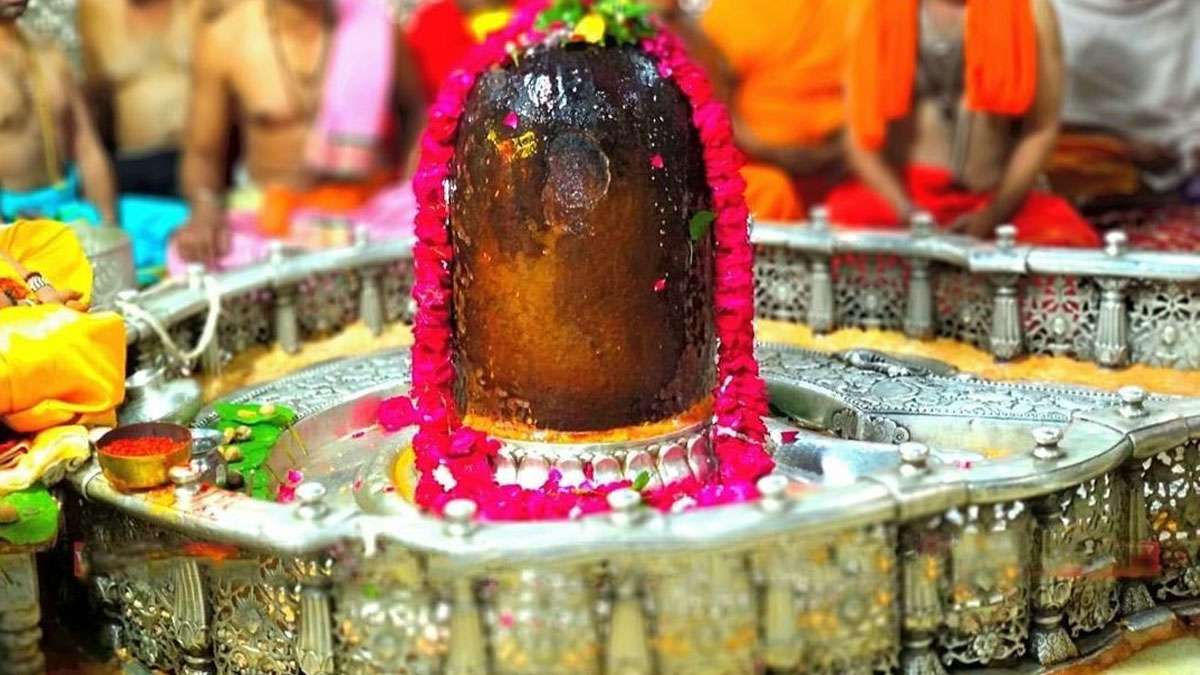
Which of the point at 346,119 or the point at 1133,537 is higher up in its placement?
the point at 346,119

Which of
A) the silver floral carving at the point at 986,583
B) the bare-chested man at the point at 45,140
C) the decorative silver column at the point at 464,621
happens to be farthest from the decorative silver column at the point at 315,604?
the bare-chested man at the point at 45,140

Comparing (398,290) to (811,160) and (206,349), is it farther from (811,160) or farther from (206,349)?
(811,160)

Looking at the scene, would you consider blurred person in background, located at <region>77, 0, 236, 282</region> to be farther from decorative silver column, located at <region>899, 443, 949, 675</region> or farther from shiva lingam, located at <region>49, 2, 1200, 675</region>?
decorative silver column, located at <region>899, 443, 949, 675</region>

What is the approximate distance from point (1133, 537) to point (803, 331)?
2.29m

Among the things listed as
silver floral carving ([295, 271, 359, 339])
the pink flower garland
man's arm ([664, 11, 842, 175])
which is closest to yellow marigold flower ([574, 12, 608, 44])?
the pink flower garland

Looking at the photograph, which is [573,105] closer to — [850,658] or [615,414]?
[615,414]

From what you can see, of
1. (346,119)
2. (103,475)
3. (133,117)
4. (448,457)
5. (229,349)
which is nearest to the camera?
(103,475)

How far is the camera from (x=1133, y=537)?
4.70 metres

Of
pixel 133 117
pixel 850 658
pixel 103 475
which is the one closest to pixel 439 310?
pixel 103 475

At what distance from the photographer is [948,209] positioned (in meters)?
7.30

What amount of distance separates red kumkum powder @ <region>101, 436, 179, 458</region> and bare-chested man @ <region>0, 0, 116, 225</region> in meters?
2.79

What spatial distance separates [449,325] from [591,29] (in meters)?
0.95

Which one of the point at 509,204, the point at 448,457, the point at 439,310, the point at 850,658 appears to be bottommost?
the point at 850,658

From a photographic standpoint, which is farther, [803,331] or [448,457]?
[803,331]
